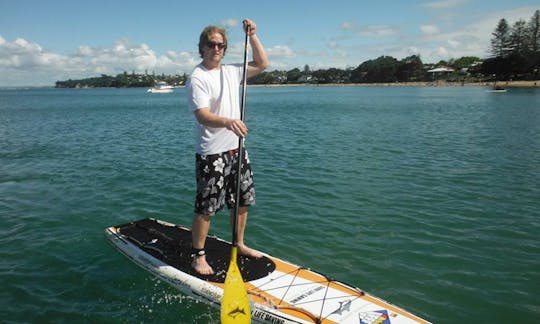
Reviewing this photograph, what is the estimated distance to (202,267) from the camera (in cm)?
553

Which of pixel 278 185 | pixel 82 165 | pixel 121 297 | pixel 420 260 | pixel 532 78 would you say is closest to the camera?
pixel 121 297

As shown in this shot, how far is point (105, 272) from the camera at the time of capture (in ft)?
21.9

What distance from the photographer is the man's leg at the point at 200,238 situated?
5.20 metres

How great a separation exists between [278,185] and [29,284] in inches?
281

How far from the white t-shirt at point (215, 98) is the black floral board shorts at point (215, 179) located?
0.10 metres

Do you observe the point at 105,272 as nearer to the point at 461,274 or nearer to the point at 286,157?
the point at 461,274

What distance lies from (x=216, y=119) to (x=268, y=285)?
2.41 m

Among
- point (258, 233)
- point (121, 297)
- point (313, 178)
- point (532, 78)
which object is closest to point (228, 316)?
point (121, 297)

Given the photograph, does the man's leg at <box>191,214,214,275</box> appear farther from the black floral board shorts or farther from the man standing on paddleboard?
the black floral board shorts

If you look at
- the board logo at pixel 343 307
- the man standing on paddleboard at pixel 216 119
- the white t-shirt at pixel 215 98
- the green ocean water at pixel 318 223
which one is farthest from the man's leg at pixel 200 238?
the board logo at pixel 343 307

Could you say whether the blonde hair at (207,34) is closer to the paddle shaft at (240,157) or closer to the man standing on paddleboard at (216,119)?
the man standing on paddleboard at (216,119)

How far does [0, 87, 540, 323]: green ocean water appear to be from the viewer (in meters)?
5.84

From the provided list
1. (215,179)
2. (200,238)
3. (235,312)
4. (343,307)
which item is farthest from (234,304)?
(215,179)

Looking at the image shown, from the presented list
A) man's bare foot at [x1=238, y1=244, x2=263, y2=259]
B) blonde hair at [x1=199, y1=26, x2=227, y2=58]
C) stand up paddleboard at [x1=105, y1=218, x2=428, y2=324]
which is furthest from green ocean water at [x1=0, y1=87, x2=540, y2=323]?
blonde hair at [x1=199, y1=26, x2=227, y2=58]
